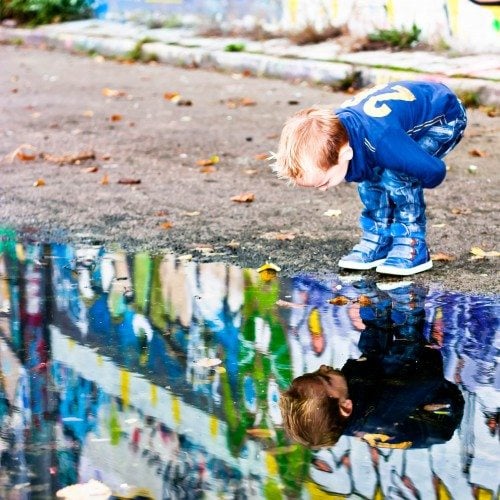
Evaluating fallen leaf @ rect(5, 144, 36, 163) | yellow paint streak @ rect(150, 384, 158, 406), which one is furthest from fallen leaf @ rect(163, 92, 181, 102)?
yellow paint streak @ rect(150, 384, 158, 406)

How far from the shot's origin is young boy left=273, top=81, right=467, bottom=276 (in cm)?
377

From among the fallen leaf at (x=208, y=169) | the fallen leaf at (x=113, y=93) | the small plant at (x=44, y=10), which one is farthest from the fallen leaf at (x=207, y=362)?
the small plant at (x=44, y=10)

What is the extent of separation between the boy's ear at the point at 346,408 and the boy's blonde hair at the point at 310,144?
39.4 inches

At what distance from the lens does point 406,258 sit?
13.8 ft

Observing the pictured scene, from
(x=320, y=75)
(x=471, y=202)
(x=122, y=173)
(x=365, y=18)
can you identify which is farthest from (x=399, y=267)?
(x=365, y=18)

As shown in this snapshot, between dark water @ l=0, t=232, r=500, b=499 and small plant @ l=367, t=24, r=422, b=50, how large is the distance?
239 inches

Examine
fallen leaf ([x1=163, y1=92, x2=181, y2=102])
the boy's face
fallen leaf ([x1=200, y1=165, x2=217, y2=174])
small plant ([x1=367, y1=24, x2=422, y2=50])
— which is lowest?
fallen leaf ([x1=163, y1=92, x2=181, y2=102])

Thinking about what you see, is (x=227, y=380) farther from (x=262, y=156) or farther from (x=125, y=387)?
(x=262, y=156)

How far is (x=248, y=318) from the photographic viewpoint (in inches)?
148

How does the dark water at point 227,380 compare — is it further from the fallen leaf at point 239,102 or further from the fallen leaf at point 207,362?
the fallen leaf at point 239,102

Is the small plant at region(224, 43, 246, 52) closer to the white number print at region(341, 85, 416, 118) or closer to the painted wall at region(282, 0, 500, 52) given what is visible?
the painted wall at region(282, 0, 500, 52)

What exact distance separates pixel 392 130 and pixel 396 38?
6424 mm

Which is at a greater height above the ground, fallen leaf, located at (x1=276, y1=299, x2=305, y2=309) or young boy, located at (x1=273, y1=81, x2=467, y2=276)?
young boy, located at (x1=273, y1=81, x2=467, y2=276)

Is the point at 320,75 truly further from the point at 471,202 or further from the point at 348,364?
the point at 348,364
